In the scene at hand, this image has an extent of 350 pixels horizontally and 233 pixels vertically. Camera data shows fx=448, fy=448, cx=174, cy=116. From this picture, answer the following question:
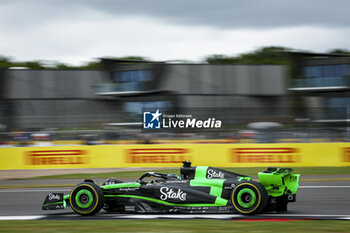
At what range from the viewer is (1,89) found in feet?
106

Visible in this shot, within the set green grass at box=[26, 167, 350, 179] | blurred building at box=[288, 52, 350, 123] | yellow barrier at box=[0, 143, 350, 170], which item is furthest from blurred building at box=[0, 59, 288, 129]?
green grass at box=[26, 167, 350, 179]

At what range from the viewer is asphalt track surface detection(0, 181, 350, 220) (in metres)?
7.75

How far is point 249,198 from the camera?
725 cm

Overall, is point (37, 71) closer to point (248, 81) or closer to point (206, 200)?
point (248, 81)

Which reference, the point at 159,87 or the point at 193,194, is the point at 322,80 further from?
the point at 193,194

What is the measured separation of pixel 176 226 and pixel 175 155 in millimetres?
9803

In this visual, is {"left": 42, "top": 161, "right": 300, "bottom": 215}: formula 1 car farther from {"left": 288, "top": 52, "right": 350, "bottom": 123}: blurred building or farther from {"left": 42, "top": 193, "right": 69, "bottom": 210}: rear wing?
{"left": 288, "top": 52, "right": 350, "bottom": 123}: blurred building

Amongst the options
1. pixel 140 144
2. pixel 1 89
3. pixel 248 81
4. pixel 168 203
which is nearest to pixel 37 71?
pixel 1 89

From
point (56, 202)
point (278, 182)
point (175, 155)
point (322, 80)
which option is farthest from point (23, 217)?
point (322, 80)

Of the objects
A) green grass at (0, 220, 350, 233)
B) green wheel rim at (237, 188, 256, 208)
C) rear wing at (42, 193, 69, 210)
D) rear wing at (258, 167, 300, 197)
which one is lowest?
green grass at (0, 220, 350, 233)

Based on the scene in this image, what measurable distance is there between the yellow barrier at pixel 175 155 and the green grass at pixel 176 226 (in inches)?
356

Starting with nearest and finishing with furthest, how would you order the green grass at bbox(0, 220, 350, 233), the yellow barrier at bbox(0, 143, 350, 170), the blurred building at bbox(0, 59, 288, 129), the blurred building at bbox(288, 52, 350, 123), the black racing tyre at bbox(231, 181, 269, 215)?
1. the green grass at bbox(0, 220, 350, 233)
2. the black racing tyre at bbox(231, 181, 269, 215)
3. the yellow barrier at bbox(0, 143, 350, 170)
4. the blurred building at bbox(288, 52, 350, 123)
5. the blurred building at bbox(0, 59, 288, 129)

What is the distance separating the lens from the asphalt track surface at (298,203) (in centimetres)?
775

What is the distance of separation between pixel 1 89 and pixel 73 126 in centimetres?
1678
